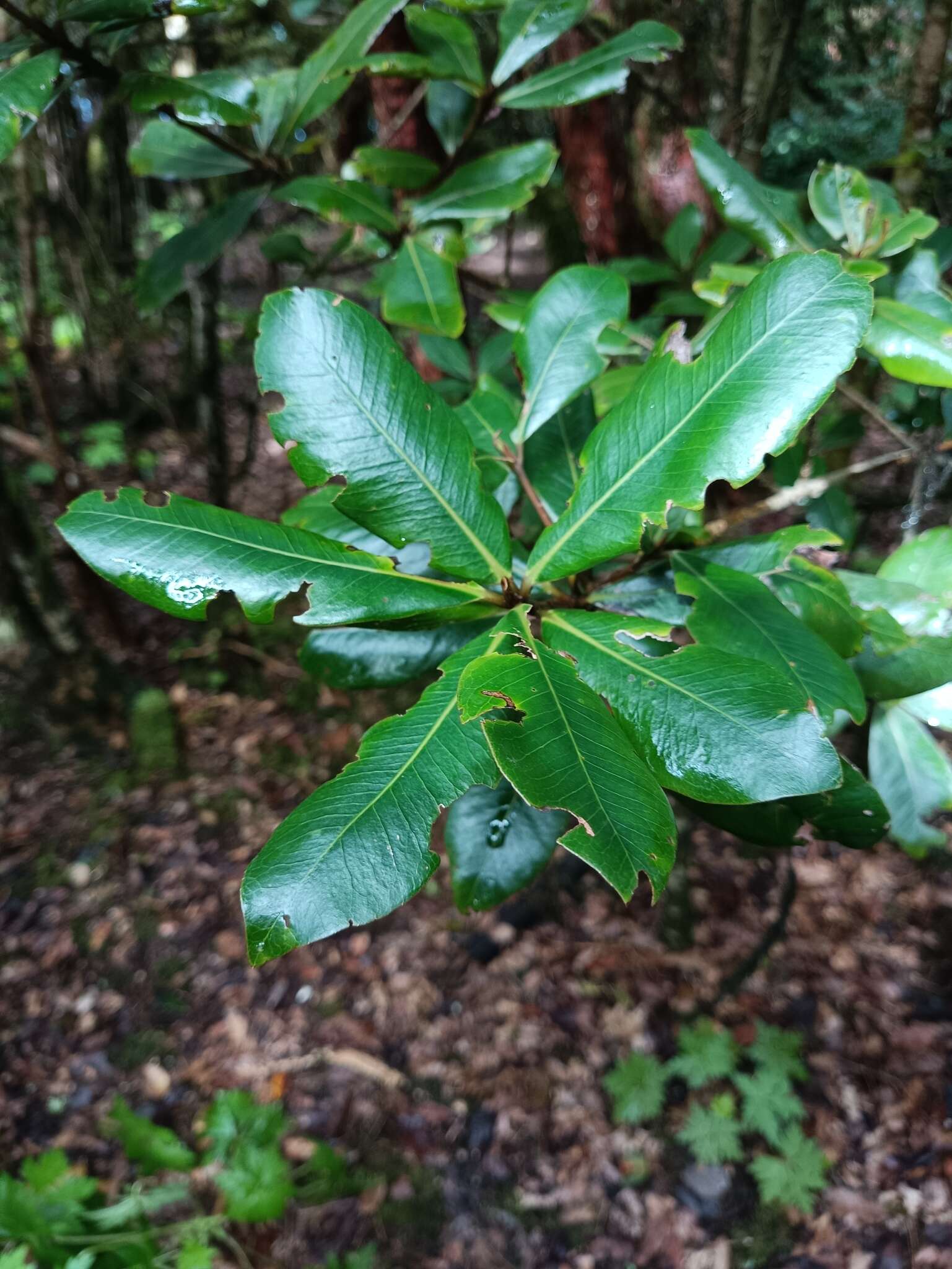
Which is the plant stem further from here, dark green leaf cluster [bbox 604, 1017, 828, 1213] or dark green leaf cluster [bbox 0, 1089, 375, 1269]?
dark green leaf cluster [bbox 0, 1089, 375, 1269]

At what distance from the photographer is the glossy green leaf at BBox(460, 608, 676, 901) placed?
23.1 inches

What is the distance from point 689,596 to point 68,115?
137 inches

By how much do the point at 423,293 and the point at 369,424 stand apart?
519 mm

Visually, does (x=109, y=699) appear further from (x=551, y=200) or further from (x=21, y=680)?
(x=551, y=200)

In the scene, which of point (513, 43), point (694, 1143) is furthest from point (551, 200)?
point (694, 1143)

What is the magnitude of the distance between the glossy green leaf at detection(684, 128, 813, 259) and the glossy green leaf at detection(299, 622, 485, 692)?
0.72 metres

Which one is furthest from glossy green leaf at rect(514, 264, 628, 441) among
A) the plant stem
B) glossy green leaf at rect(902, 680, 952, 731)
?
the plant stem

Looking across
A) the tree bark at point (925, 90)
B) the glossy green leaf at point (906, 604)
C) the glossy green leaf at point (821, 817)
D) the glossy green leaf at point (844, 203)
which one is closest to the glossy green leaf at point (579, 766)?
the glossy green leaf at point (821, 817)

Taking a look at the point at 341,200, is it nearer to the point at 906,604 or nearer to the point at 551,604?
the point at 551,604

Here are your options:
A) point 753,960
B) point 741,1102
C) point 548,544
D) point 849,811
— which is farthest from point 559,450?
point 741,1102

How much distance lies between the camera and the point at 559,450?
102cm

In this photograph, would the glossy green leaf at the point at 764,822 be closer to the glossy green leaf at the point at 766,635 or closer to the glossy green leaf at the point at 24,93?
the glossy green leaf at the point at 766,635

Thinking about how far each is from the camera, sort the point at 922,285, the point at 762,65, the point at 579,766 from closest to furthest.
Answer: the point at 579,766, the point at 922,285, the point at 762,65

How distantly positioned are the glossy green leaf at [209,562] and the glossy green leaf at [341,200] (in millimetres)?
728
